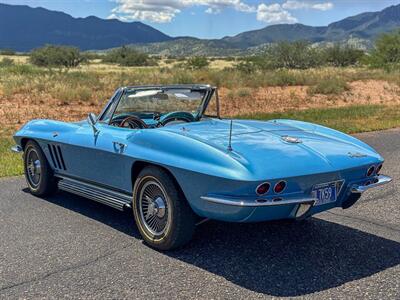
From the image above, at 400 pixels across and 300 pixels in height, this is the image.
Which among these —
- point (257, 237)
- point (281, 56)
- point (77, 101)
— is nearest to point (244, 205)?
point (257, 237)

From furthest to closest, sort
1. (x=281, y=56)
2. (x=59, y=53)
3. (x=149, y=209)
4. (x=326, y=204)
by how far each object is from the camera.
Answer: (x=59, y=53), (x=281, y=56), (x=149, y=209), (x=326, y=204)

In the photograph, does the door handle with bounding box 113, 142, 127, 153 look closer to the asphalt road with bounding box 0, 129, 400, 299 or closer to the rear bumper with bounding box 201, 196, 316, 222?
the asphalt road with bounding box 0, 129, 400, 299

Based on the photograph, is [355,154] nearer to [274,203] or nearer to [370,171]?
[370,171]

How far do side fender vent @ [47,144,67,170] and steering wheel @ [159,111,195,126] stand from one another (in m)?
1.12

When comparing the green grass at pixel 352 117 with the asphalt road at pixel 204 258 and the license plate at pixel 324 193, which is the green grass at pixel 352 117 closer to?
the asphalt road at pixel 204 258

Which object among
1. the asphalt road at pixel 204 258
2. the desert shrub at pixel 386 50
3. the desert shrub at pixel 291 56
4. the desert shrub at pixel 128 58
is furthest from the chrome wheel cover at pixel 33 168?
the desert shrub at pixel 128 58

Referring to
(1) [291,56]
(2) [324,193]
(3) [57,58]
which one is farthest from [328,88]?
(3) [57,58]

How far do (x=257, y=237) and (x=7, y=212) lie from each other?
2635 mm

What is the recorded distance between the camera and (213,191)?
3.55 m

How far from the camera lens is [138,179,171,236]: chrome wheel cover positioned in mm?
3984

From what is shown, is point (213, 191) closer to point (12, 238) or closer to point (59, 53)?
point (12, 238)

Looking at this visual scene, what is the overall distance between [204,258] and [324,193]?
1049mm

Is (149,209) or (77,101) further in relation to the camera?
(77,101)

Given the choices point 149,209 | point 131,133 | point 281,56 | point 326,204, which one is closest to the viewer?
point 326,204
